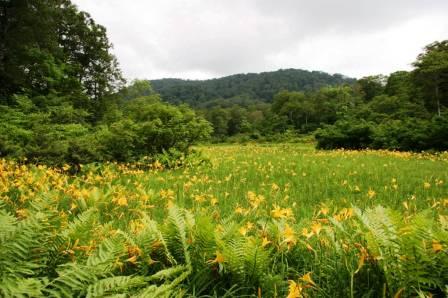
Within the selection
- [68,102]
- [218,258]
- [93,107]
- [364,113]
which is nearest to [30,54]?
[68,102]

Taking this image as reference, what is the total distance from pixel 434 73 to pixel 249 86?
121m

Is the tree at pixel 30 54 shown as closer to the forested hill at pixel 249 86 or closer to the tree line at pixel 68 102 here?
the tree line at pixel 68 102

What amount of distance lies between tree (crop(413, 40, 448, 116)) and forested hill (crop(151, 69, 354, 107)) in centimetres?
8669

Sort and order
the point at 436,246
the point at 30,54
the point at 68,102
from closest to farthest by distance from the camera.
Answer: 1. the point at 436,246
2. the point at 68,102
3. the point at 30,54

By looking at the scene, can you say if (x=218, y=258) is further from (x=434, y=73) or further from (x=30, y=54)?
(x=434, y=73)

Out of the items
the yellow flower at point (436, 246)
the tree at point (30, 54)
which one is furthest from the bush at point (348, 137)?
the yellow flower at point (436, 246)

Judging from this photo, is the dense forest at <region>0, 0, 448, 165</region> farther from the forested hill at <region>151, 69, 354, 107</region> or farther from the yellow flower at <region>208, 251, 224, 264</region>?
the forested hill at <region>151, 69, 354, 107</region>

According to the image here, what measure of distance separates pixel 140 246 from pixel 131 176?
4838mm

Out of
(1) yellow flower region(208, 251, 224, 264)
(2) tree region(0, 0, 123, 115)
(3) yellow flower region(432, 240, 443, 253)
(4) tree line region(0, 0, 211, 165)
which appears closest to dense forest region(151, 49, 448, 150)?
(4) tree line region(0, 0, 211, 165)

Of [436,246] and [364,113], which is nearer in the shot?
[436,246]

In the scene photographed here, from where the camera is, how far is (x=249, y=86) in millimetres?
147500

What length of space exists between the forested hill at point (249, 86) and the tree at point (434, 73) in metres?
86.7

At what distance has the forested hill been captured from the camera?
126 meters

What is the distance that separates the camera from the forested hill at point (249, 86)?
126 meters
